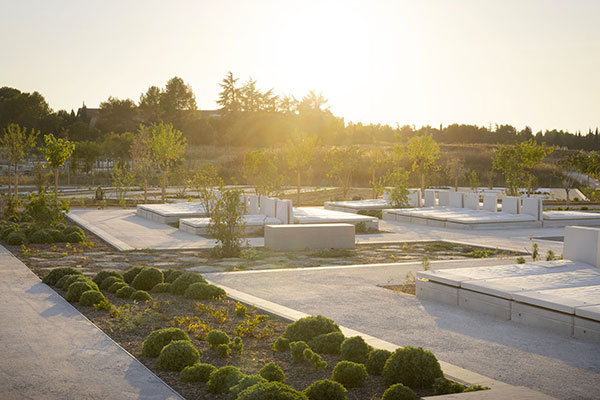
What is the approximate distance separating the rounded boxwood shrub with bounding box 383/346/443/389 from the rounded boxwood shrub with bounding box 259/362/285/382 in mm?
690

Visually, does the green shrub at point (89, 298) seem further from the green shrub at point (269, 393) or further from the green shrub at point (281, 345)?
the green shrub at point (269, 393)

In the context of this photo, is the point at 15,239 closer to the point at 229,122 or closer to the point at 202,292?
the point at 202,292

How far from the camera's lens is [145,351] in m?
4.89

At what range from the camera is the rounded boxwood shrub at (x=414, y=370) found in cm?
419

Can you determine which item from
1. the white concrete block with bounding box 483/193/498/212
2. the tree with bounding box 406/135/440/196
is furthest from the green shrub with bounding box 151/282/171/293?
the tree with bounding box 406/135/440/196

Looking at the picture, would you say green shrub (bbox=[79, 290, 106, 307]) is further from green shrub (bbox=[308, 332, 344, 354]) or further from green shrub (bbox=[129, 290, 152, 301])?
green shrub (bbox=[308, 332, 344, 354])

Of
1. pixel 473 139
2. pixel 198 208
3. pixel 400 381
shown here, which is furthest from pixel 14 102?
pixel 400 381

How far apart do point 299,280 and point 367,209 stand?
38.3ft

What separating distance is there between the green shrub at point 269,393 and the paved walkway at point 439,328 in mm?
1476

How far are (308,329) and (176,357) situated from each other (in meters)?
1.14

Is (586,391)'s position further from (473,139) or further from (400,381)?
(473,139)

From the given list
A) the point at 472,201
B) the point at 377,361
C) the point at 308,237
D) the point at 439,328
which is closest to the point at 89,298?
the point at 377,361

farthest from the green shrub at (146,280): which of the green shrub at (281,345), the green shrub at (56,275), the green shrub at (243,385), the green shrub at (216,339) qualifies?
the green shrub at (243,385)

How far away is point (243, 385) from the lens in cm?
390
